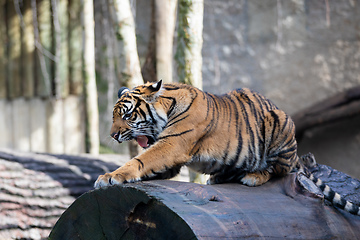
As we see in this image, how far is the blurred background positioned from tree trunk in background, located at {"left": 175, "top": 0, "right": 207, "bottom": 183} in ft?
7.34

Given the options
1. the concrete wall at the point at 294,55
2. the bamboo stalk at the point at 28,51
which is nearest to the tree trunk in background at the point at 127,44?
the concrete wall at the point at 294,55

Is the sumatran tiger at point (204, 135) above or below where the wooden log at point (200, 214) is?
above

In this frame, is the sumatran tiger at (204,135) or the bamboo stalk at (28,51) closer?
the sumatran tiger at (204,135)

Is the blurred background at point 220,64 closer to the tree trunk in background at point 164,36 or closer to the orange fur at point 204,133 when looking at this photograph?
the tree trunk in background at point 164,36

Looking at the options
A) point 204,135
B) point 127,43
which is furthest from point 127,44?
point 204,135

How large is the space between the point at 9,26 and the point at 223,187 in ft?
20.6

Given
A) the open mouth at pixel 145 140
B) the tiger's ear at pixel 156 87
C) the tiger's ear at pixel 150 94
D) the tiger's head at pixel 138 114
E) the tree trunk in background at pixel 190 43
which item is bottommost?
the open mouth at pixel 145 140

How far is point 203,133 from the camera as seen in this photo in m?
2.87

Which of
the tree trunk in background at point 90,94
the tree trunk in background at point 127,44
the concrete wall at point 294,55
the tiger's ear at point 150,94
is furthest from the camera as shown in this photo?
the concrete wall at point 294,55

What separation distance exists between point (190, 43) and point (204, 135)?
65.6 inches

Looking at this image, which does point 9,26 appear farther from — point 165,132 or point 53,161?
point 165,132

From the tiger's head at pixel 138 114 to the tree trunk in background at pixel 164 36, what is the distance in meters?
1.99

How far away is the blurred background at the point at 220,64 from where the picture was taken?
23.4 ft

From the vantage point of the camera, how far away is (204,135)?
9.47 feet
